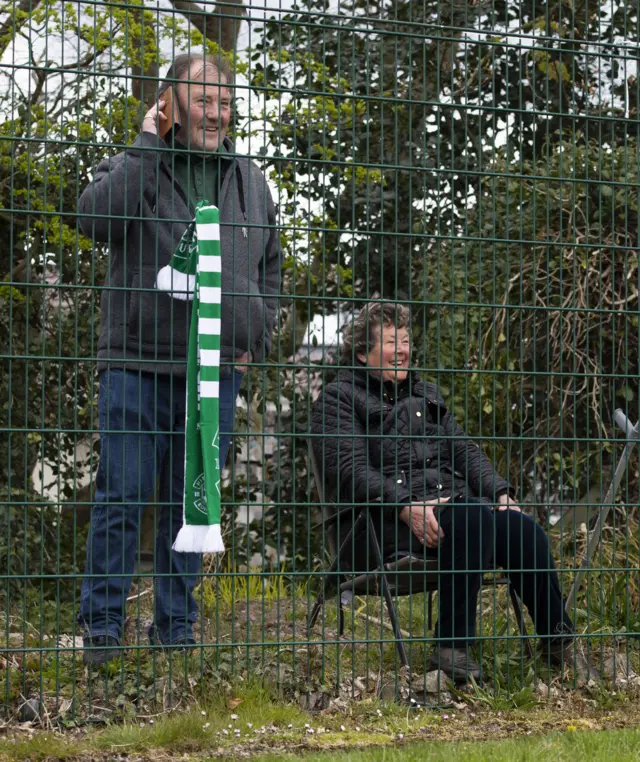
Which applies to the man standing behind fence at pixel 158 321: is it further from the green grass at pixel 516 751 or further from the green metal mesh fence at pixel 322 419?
the green grass at pixel 516 751

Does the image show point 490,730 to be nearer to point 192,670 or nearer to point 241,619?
point 192,670

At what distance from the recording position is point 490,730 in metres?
3.79

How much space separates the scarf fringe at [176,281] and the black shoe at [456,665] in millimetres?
1529

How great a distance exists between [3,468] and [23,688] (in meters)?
2.71

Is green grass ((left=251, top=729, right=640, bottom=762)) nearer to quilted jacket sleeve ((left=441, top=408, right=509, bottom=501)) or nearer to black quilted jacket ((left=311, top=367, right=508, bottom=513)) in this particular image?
black quilted jacket ((left=311, top=367, right=508, bottom=513))

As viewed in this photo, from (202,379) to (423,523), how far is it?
38.5 inches

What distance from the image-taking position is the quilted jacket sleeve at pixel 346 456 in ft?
13.5

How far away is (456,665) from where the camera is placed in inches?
162

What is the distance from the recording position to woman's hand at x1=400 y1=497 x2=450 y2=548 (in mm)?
4168

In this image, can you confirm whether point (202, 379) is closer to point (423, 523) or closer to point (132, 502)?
point (132, 502)

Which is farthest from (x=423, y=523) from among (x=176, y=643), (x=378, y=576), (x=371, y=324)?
(x=176, y=643)

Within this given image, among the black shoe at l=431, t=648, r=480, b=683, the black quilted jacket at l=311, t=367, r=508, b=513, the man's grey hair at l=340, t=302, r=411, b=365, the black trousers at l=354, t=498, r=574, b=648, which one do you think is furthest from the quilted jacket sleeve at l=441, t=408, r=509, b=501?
the black shoe at l=431, t=648, r=480, b=683

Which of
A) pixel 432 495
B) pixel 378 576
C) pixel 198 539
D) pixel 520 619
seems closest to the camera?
pixel 198 539

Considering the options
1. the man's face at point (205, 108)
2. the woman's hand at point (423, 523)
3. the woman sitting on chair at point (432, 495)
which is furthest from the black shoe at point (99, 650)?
the man's face at point (205, 108)
